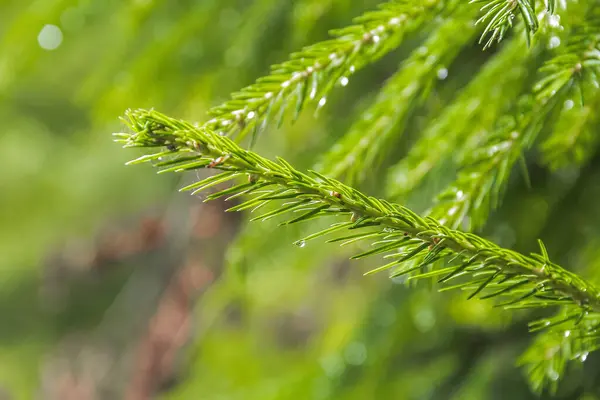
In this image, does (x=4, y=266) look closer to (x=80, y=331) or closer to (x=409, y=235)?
(x=80, y=331)

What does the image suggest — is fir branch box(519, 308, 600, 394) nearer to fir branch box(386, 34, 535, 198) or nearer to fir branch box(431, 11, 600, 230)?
fir branch box(431, 11, 600, 230)

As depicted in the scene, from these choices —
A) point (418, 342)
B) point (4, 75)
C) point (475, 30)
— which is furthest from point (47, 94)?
point (475, 30)

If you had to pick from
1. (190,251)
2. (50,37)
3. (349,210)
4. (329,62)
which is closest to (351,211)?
(349,210)

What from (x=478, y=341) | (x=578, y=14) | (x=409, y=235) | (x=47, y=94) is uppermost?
(x=47, y=94)

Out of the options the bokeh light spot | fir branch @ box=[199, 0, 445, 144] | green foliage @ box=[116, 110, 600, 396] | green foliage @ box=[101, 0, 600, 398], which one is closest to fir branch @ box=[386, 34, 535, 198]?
green foliage @ box=[101, 0, 600, 398]

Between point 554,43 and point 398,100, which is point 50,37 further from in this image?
point 554,43

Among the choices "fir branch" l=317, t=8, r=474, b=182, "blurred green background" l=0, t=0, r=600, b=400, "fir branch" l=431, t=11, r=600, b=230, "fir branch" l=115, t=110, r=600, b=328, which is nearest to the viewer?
"fir branch" l=115, t=110, r=600, b=328
